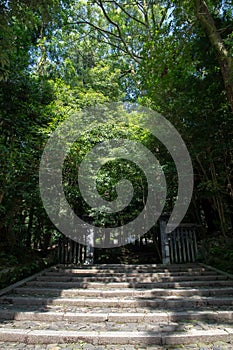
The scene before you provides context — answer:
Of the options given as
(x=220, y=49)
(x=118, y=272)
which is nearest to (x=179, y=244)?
(x=118, y=272)

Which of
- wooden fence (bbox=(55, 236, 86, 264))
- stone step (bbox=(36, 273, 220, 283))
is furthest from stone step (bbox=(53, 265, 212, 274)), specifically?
wooden fence (bbox=(55, 236, 86, 264))

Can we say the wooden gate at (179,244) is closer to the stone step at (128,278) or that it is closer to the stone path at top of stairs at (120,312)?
the stone path at top of stairs at (120,312)

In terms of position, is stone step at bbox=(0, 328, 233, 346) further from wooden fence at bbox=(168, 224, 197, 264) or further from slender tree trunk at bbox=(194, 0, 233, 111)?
wooden fence at bbox=(168, 224, 197, 264)

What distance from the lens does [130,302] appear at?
4223 mm

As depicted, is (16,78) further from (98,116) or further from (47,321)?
(47,321)

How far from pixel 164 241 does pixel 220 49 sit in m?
5.73

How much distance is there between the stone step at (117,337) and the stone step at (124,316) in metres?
0.51

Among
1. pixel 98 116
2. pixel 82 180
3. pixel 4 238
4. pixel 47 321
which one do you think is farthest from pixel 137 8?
pixel 47 321

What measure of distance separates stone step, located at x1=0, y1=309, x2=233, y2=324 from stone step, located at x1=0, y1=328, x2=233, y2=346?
51 cm

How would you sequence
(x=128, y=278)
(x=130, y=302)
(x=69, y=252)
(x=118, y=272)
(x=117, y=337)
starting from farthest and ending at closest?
(x=69, y=252)
(x=118, y=272)
(x=128, y=278)
(x=130, y=302)
(x=117, y=337)

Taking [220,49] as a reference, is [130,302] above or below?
below

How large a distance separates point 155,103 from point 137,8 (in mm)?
8334

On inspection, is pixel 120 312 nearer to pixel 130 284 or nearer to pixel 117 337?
pixel 117 337

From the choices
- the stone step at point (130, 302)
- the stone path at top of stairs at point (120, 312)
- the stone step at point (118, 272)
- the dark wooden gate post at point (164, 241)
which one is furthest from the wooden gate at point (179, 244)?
the stone step at point (130, 302)
